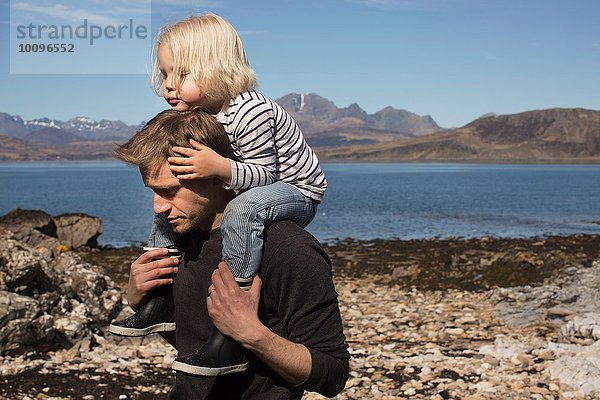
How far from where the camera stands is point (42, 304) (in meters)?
10.4

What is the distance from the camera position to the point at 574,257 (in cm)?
2552

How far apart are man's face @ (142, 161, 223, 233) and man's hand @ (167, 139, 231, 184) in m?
0.05

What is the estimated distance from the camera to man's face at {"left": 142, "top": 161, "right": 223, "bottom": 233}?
11.0 feet

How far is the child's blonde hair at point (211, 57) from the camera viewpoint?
12.1ft

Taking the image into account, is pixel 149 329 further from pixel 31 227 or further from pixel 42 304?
pixel 31 227

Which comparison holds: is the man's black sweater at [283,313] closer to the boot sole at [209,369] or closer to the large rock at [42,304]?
the boot sole at [209,369]

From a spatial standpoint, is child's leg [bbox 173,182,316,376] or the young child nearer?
child's leg [bbox 173,182,316,376]

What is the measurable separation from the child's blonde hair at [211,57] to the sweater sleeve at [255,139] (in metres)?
0.13

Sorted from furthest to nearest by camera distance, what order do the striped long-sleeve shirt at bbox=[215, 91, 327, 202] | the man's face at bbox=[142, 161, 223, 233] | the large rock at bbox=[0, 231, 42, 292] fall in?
the large rock at bbox=[0, 231, 42, 292] < the striped long-sleeve shirt at bbox=[215, 91, 327, 202] < the man's face at bbox=[142, 161, 223, 233]

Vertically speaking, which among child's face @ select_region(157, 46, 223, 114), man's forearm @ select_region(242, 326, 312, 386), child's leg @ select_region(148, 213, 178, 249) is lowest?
man's forearm @ select_region(242, 326, 312, 386)

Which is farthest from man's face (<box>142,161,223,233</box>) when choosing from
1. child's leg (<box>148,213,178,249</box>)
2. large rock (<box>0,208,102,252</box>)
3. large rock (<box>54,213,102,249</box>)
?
large rock (<box>54,213,102,249</box>)

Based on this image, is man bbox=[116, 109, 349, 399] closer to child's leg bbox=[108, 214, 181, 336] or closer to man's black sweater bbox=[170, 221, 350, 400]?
man's black sweater bbox=[170, 221, 350, 400]

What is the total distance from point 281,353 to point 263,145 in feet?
3.42

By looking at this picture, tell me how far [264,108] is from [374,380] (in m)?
6.87
